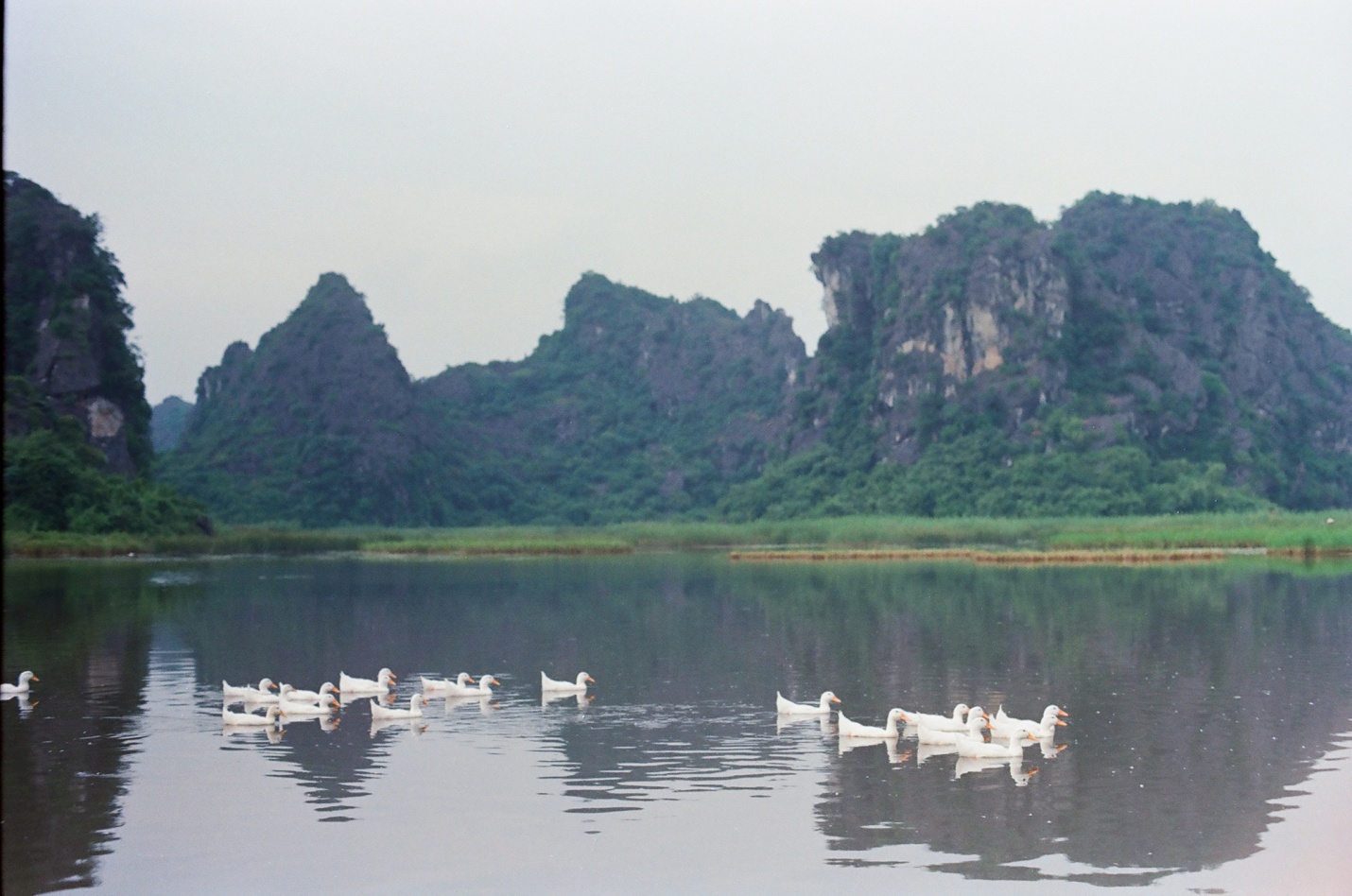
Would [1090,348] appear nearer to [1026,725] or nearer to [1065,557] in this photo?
[1065,557]

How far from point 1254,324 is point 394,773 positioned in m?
88.5

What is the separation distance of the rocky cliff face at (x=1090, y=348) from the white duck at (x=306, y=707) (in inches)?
2711

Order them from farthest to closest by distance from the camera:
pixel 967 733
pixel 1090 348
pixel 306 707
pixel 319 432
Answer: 1. pixel 319 432
2. pixel 1090 348
3. pixel 306 707
4. pixel 967 733

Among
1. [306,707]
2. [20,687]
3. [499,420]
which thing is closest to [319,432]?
[499,420]

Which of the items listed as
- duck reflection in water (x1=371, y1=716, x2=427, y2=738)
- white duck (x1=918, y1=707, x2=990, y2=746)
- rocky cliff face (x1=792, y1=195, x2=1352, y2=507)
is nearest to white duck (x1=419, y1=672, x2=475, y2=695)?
duck reflection in water (x1=371, y1=716, x2=427, y2=738)

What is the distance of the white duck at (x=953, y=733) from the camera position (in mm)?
13023

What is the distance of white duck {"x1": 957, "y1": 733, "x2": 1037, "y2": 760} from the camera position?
12555 millimetres

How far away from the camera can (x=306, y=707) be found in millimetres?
15891

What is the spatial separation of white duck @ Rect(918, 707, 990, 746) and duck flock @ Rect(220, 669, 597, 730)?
198 inches

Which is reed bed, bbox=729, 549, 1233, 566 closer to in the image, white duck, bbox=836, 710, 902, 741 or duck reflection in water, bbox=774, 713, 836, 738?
duck reflection in water, bbox=774, 713, 836, 738

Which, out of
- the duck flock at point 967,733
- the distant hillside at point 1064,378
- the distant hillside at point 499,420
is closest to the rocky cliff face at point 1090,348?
the distant hillside at point 1064,378

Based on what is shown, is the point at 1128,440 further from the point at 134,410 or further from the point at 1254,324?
the point at 134,410

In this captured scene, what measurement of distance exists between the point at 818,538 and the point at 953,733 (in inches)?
1846

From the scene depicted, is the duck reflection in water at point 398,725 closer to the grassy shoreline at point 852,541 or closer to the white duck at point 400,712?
the white duck at point 400,712
